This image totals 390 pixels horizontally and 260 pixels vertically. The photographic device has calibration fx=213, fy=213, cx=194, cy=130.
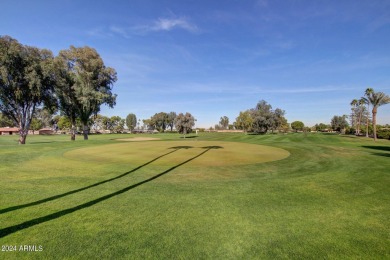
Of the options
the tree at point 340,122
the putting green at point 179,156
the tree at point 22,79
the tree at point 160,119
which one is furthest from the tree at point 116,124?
the putting green at point 179,156

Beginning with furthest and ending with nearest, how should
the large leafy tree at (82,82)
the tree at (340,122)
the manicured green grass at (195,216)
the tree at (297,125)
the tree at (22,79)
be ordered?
the tree at (297,125) → the tree at (340,122) → the large leafy tree at (82,82) → the tree at (22,79) → the manicured green grass at (195,216)

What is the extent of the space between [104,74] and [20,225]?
4279cm

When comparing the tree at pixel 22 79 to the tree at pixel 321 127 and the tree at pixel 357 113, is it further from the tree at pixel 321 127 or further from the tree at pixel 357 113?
the tree at pixel 321 127

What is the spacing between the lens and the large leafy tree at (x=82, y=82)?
40281 millimetres

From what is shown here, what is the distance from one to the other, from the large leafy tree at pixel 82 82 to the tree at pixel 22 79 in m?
3.58

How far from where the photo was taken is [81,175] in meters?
11.5

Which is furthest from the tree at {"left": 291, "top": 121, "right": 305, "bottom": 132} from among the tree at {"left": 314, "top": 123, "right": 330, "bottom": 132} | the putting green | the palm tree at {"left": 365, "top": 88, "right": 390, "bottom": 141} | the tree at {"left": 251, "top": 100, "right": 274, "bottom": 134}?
the putting green

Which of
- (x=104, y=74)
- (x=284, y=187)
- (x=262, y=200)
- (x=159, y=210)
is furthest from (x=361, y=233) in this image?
(x=104, y=74)

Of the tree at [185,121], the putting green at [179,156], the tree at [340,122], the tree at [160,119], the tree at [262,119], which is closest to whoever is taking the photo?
the putting green at [179,156]

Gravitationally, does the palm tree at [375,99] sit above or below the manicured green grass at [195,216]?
above

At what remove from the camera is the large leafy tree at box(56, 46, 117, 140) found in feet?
132

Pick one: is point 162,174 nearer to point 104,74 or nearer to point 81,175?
point 81,175

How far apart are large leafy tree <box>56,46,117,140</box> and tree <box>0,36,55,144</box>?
3.58 metres

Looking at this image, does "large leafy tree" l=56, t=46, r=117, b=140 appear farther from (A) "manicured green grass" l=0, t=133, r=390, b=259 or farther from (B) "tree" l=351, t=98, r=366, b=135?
(B) "tree" l=351, t=98, r=366, b=135
